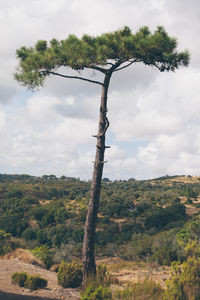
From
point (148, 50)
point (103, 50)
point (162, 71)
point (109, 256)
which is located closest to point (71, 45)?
point (103, 50)

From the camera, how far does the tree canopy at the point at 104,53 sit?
38.5ft

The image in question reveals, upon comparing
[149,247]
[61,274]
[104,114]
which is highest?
[104,114]

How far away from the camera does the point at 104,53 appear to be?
1176 centimetres

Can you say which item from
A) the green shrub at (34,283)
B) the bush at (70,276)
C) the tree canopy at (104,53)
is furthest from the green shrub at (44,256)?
the tree canopy at (104,53)

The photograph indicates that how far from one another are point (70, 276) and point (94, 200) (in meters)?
3.03

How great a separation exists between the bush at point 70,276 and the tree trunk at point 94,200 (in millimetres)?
739

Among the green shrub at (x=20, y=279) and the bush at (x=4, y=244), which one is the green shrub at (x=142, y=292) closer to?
the green shrub at (x=20, y=279)

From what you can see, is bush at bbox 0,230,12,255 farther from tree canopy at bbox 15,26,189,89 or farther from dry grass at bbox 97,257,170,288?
tree canopy at bbox 15,26,189,89

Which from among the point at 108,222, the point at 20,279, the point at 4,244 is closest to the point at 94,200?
the point at 20,279

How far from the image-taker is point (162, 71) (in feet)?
41.8

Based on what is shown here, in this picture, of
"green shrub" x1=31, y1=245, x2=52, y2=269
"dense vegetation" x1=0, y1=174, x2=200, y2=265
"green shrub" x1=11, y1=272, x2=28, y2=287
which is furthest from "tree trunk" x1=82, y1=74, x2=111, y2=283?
"dense vegetation" x1=0, y1=174, x2=200, y2=265

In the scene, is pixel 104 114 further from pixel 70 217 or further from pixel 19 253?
pixel 70 217

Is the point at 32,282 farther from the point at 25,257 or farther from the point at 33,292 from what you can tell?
the point at 25,257

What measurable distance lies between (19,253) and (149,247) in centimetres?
1325
